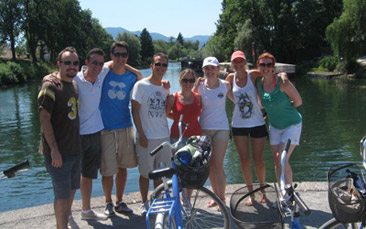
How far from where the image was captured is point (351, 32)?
30750 mm

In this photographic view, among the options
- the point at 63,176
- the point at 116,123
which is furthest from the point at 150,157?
the point at 63,176

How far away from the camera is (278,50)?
158ft

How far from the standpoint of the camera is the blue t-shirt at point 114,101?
14.1 feet

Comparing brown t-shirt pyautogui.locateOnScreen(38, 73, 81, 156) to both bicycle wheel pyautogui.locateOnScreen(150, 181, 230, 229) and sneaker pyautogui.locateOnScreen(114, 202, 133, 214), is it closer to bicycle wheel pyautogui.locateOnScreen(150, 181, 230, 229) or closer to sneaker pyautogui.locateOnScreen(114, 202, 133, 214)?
bicycle wheel pyautogui.locateOnScreen(150, 181, 230, 229)

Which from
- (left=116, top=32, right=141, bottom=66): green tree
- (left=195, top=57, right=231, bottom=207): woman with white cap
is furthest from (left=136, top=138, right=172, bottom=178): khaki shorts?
(left=116, top=32, right=141, bottom=66): green tree

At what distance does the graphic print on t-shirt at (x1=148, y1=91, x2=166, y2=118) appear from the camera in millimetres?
4262

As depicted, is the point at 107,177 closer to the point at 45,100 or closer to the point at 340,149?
the point at 45,100

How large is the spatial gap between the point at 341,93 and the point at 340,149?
14.0m

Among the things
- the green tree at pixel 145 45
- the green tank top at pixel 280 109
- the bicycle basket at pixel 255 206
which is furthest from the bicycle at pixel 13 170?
the green tree at pixel 145 45

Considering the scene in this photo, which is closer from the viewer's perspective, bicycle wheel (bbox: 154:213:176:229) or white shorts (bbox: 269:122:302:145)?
bicycle wheel (bbox: 154:213:176:229)

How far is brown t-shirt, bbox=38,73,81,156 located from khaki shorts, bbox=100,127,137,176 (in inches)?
25.5

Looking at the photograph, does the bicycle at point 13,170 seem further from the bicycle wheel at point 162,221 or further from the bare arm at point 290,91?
the bare arm at point 290,91

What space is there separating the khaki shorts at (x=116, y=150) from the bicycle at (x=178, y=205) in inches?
28.8

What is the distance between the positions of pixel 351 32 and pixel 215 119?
30.6m
